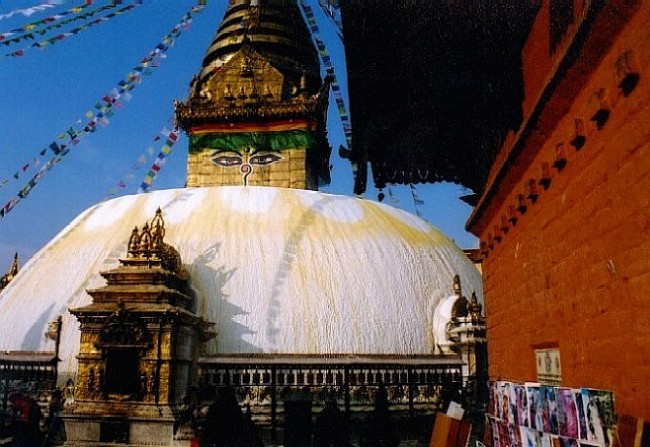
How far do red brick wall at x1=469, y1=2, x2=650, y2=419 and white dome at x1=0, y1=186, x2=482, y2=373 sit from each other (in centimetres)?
804

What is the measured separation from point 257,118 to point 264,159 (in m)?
1.51

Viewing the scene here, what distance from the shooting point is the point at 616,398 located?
2701 millimetres

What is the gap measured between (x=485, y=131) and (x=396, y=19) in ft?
5.95

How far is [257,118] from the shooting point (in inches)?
851

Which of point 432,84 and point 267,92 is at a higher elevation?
point 267,92

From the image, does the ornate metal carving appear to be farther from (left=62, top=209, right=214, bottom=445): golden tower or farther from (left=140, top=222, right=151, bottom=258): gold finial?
(left=140, top=222, right=151, bottom=258): gold finial

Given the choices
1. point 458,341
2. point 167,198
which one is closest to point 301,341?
point 458,341

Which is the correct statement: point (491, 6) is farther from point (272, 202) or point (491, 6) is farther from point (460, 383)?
point (272, 202)

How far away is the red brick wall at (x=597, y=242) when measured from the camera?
242 centimetres

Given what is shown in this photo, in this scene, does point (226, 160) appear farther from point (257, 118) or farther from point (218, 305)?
point (218, 305)

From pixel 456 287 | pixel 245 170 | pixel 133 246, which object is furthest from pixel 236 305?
pixel 245 170

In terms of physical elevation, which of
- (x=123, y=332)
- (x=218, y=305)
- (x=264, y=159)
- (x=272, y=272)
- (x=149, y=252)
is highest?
(x=264, y=159)

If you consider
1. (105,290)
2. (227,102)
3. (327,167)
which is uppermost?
(227,102)

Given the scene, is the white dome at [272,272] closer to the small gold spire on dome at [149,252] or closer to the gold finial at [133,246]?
the small gold spire on dome at [149,252]
